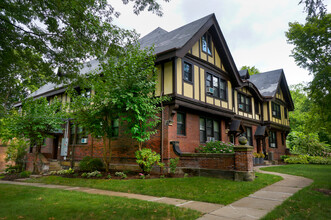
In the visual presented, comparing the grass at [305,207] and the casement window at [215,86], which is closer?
the grass at [305,207]

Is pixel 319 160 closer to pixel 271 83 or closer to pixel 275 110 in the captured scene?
pixel 275 110

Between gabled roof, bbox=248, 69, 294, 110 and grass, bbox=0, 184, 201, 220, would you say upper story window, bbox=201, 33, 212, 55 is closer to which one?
gabled roof, bbox=248, 69, 294, 110

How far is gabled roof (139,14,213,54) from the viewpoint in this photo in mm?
13188

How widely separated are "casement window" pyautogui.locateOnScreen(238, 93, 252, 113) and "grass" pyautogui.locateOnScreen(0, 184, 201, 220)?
1563cm

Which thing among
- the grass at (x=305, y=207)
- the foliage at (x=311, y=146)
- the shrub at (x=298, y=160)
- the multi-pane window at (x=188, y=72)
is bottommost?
the grass at (x=305, y=207)

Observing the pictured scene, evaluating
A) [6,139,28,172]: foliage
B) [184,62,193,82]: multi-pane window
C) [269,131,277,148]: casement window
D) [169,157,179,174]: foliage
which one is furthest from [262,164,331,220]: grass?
[6,139,28,172]: foliage

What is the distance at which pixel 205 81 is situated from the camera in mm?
14930

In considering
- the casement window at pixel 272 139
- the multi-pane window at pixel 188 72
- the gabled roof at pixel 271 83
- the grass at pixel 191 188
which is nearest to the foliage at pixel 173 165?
the grass at pixel 191 188

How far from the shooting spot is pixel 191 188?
27.8 feet

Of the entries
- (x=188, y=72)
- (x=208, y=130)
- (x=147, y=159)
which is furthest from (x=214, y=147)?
(x=188, y=72)

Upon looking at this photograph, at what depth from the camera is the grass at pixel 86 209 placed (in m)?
5.34

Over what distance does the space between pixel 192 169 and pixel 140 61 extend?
243 inches

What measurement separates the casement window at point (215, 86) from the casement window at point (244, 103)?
406 centimetres

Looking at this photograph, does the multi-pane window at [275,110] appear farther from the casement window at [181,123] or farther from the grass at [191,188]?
the grass at [191,188]
